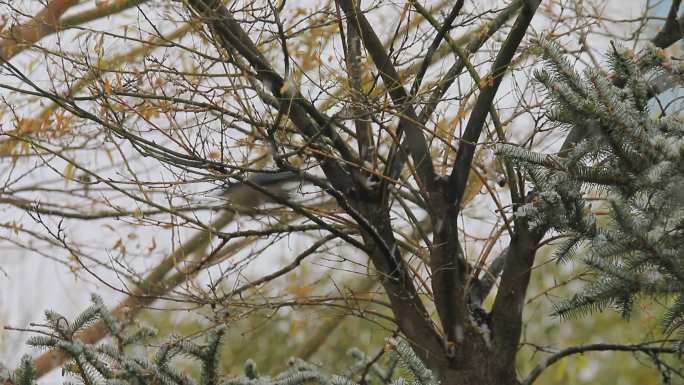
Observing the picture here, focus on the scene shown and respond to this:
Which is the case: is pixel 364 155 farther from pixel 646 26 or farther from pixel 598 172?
pixel 646 26

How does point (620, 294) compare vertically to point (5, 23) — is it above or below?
below

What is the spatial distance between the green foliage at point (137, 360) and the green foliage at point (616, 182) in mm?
673

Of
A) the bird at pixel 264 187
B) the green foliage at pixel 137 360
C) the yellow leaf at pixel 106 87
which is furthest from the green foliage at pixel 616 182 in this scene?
the yellow leaf at pixel 106 87

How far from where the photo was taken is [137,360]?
2.90 metres

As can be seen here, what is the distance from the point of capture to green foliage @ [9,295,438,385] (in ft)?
9.17

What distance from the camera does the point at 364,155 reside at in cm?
374

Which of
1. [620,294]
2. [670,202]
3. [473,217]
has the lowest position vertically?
[620,294]

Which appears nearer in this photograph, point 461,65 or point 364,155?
point 461,65

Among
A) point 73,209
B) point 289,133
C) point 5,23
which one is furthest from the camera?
point 73,209

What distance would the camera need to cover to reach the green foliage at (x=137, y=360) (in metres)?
2.79

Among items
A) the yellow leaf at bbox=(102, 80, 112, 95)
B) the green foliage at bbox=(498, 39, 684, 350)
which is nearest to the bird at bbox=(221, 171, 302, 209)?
the yellow leaf at bbox=(102, 80, 112, 95)

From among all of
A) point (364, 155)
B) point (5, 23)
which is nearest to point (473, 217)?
point (364, 155)

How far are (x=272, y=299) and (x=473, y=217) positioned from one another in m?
1.61

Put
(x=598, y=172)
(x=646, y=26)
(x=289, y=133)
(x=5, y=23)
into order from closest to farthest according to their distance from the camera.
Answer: (x=598, y=172) < (x=5, y=23) < (x=289, y=133) < (x=646, y=26)
